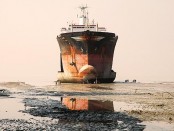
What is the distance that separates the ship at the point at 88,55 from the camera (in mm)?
55250

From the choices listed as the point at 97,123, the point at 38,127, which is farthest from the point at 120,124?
the point at 38,127

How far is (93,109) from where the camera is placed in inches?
952

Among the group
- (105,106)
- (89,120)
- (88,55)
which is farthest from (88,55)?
(89,120)

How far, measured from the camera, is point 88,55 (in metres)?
55.3

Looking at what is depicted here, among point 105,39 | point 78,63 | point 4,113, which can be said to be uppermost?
point 105,39

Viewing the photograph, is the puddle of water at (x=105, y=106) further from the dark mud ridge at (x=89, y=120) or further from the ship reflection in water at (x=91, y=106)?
the dark mud ridge at (x=89, y=120)

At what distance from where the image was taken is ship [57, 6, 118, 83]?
55.2m

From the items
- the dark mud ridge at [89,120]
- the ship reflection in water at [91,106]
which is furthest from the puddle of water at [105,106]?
the dark mud ridge at [89,120]

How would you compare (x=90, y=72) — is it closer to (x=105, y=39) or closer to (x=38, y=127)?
(x=105, y=39)

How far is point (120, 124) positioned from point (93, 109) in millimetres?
6674

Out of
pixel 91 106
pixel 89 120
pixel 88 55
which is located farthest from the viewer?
pixel 88 55

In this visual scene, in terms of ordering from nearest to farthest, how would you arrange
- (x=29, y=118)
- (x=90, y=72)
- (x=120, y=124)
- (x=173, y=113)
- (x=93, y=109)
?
(x=120, y=124)
(x=29, y=118)
(x=173, y=113)
(x=93, y=109)
(x=90, y=72)

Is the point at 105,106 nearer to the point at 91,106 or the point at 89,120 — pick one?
the point at 91,106

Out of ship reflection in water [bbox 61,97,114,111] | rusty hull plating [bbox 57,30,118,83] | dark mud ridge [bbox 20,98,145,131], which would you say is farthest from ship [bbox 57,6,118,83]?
dark mud ridge [bbox 20,98,145,131]
